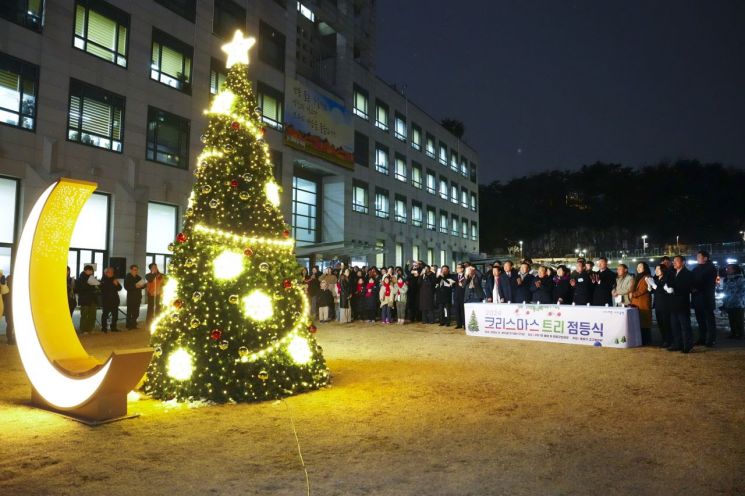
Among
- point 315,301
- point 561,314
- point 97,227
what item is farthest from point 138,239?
point 561,314

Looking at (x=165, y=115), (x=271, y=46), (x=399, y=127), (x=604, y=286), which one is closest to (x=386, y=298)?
(x=604, y=286)

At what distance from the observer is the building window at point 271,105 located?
26.2 metres

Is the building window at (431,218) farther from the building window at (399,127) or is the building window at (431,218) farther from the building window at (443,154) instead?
the building window at (399,127)

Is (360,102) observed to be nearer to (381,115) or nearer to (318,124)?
(381,115)

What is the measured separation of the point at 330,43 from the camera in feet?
119

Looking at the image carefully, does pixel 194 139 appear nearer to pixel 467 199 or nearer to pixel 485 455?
pixel 485 455

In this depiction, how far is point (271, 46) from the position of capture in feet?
89.8

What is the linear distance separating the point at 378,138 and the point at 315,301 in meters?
22.7

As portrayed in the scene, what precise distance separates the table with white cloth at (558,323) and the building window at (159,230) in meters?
13.7

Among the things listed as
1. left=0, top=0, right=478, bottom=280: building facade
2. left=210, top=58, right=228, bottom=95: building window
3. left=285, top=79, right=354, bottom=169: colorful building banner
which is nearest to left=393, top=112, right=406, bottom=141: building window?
left=0, top=0, right=478, bottom=280: building facade

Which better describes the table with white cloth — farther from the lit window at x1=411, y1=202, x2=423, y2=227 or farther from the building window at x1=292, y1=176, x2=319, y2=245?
the lit window at x1=411, y1=202, x2=423, y2=227

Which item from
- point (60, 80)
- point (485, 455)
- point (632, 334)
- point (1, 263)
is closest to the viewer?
point (485, 455)

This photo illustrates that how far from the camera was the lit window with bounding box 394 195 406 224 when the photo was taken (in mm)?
40156

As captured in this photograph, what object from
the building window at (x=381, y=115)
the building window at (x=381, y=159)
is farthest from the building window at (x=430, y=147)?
the building window at (x=381, y=159)
